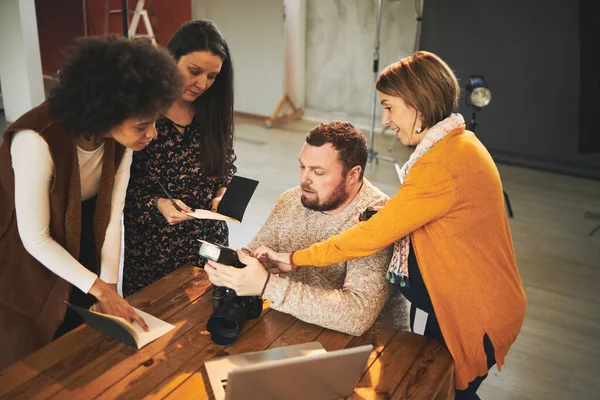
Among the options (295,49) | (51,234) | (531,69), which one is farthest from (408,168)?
(295,49)

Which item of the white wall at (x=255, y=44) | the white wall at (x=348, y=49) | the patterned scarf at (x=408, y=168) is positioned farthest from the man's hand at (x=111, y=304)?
the white wall at (x=255, y=44)

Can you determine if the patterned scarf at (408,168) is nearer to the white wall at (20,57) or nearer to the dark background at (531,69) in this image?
the dark background at (531,69)

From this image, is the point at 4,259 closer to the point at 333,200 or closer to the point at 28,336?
the point at 28,336

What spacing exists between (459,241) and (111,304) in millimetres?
972

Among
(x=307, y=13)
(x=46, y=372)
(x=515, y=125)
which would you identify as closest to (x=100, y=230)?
(x=46, y=372)

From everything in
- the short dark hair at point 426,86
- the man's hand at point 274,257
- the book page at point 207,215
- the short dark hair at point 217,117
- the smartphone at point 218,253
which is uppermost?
the short dark hair at point 426,86

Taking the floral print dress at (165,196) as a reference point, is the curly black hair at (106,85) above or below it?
above

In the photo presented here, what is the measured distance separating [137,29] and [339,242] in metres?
4.20

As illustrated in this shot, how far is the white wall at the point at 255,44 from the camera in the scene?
253 inches

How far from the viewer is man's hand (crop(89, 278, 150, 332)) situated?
167cm

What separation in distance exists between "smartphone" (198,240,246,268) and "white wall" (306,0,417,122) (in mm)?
4585

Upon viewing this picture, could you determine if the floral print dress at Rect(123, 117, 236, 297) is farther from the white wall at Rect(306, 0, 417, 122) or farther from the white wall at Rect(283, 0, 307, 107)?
the white wall at Rect(283, 0, 307, 107)

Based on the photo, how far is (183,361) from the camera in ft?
5.20

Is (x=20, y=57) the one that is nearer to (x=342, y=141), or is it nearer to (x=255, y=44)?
(x=255, y=44)
